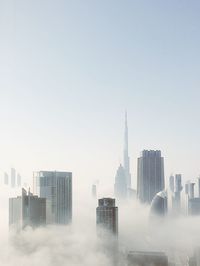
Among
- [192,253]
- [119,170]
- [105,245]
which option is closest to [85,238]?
[105,245]

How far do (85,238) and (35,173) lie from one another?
13137 millimetres

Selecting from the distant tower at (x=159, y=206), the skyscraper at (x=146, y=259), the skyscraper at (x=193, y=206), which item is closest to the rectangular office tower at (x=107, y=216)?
the skyscraper at (x=146, y=259)

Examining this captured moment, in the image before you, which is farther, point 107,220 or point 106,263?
point 107,220

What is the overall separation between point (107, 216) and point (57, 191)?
8.20 meters

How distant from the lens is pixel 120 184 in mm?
88562

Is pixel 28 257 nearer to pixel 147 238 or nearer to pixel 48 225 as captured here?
pixel 48 225

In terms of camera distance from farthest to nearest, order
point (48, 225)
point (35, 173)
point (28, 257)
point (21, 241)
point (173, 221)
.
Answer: point (173, 221) → point (35, 173) → point (48, 225) → point (21, 241) → point (28, 257)

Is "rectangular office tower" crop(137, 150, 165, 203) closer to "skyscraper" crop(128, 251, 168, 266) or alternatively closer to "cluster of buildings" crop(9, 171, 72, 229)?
"cluster of buildings" crop(9, 171, 72, 229)

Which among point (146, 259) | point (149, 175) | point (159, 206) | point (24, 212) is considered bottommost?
point (146, 259)

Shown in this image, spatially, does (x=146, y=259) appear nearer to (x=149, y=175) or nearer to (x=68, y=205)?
(x=68, y=205)

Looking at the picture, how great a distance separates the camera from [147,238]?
57.2m

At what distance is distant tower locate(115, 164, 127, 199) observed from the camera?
8562 cm

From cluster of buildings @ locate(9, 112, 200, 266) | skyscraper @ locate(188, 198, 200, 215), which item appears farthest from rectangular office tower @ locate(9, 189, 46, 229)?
skyscraper @ locate(188, 198, 200, 215)

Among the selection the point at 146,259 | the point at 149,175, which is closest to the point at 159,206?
the point at 149,175
